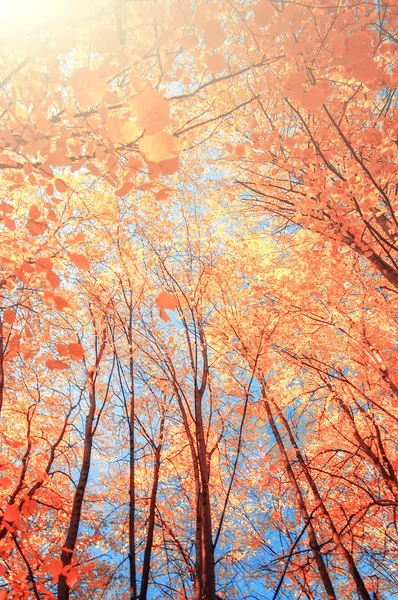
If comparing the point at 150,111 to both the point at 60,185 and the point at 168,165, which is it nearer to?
the point at 168,165

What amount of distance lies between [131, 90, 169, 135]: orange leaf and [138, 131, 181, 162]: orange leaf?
3 cm

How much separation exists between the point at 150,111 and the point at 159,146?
0.13 metres

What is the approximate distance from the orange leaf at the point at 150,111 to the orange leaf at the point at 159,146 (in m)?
0.03

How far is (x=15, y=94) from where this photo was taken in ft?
5.71

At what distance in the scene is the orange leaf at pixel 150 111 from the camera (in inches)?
45.1

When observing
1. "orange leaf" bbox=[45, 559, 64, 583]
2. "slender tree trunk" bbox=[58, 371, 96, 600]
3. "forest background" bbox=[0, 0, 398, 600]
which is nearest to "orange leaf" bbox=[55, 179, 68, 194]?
"forest background" bbox=[0, 0, 398, 600]

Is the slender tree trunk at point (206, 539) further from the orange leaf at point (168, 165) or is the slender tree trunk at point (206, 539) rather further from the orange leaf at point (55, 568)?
the orange leaf at point (168, 165)

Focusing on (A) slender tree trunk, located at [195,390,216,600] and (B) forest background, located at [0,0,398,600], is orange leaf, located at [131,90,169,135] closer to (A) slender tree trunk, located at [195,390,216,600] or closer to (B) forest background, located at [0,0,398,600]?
(B) forest background, located at [0,0,398,600]

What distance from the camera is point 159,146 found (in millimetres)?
1159

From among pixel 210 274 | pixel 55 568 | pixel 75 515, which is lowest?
pixel 55 568

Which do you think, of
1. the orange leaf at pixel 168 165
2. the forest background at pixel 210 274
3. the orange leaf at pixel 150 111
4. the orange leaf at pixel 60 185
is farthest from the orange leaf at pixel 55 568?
the orange leaf at pixel 150 111

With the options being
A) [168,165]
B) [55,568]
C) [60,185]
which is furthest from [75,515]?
[168,165]

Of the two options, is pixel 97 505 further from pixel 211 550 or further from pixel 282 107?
pixel 282 107

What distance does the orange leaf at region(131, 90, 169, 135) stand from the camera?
1146 mm
